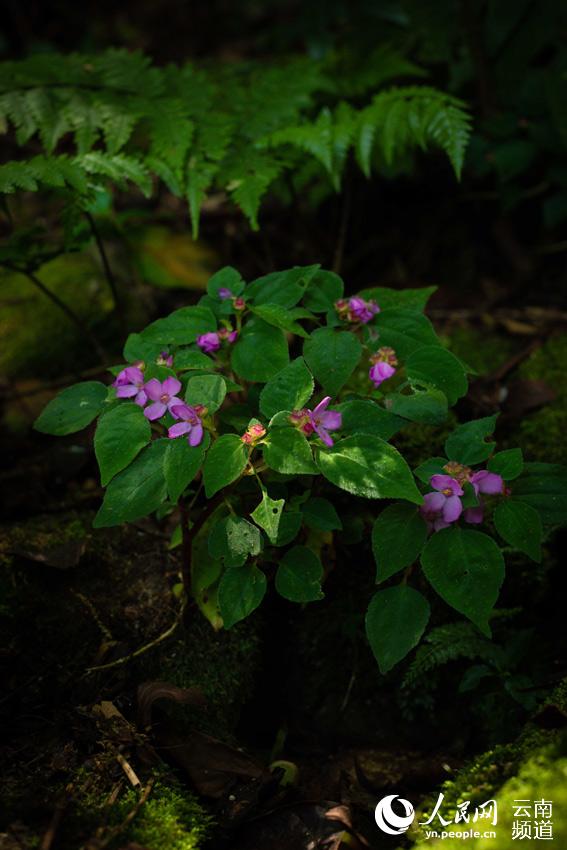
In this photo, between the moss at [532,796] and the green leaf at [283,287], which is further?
the green leaf at [283,287]

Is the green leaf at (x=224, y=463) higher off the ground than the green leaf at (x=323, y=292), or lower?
lower

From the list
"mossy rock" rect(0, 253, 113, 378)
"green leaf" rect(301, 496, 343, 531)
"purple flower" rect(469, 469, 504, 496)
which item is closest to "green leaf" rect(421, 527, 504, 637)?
"purple flower" rect(469, 469, 504, 496)

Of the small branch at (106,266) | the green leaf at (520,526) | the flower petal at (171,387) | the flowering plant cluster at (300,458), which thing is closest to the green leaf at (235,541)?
the flowering plant cluster at (300,458)

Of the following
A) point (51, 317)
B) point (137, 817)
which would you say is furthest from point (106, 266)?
point (137, 817)

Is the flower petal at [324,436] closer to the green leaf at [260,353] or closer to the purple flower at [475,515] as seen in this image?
the green leaf at [260,353]

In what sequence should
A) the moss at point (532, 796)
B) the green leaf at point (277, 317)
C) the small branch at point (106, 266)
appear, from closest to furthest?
the moss at point (532, 796)
the green leaf at point (277, 317)
the small branch at point (106, 266)

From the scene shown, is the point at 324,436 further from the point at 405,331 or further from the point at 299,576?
the point at 405,331
